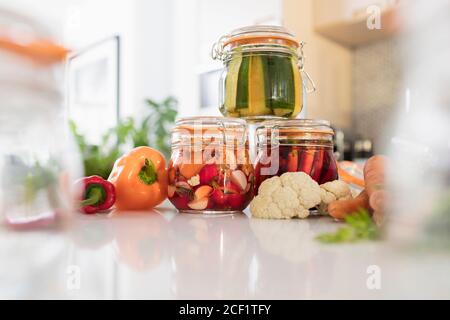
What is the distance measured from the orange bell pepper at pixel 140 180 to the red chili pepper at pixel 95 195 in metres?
0.03

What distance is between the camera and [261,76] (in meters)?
0.85

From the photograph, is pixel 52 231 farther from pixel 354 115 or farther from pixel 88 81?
pixel 88 81

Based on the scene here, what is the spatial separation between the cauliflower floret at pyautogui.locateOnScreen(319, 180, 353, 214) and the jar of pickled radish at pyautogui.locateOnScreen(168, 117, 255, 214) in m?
0.13

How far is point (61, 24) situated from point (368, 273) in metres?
0.31

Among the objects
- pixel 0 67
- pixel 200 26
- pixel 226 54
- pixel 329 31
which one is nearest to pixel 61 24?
pixel 0 67

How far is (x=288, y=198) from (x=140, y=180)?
0.33 metres

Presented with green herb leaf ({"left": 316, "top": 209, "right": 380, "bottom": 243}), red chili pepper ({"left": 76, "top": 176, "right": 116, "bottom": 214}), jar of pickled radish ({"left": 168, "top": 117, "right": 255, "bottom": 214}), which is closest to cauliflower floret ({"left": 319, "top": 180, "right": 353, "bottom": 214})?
jar of pickled radish ({"left": 168, "top": 117, "right": 255, "bottom": 214})

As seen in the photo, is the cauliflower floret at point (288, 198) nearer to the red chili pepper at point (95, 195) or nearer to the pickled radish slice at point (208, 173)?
the pickled radish slice at point (208, 173)

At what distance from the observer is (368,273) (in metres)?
0.36

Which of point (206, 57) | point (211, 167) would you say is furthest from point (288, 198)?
point (206, 57)

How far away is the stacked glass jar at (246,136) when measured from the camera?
81 cm

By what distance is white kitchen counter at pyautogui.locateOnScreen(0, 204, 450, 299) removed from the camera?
31 centimetres

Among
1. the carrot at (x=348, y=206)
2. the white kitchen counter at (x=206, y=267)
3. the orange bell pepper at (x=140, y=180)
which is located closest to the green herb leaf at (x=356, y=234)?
the white kitchen counter at (x=206, y=267)
